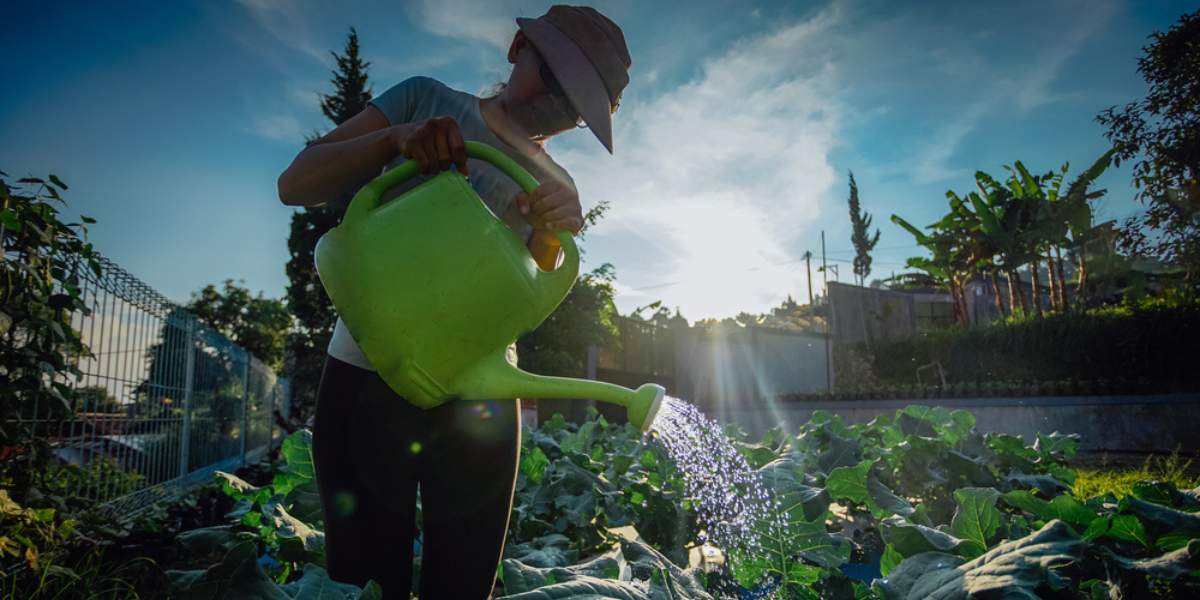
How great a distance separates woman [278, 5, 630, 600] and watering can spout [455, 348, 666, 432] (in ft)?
0.77

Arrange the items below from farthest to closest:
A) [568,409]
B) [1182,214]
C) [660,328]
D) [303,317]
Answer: [660,328]
[303,317]
[568,409]
[1182,214]

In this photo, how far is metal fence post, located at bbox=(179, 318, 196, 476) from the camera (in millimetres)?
4906

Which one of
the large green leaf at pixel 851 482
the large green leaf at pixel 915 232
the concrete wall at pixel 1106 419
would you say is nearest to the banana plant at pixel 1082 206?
the large green leaf at pixel 915 232

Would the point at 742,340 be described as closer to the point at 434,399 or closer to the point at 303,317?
→ the point at 303,317

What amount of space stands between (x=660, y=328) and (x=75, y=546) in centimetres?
1660

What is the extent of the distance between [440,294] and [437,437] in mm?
405

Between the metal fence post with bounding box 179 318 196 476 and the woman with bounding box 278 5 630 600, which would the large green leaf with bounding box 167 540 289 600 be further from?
the metal fence post with bounding box 179 318 196 476

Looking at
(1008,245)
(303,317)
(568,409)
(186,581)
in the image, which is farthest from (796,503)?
(303,317)

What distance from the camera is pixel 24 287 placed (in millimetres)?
2350

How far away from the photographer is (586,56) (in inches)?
42.7

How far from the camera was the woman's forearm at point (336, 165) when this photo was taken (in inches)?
36.2

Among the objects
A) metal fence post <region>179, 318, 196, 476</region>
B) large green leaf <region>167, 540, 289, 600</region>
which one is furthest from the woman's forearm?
metal fence post <region>179, 318, 196, 476</region>

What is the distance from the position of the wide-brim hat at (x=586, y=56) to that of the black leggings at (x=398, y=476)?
0.54 m

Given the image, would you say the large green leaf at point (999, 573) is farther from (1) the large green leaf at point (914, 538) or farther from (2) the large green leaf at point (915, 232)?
(2) the large green leaf at point (915, 232)
